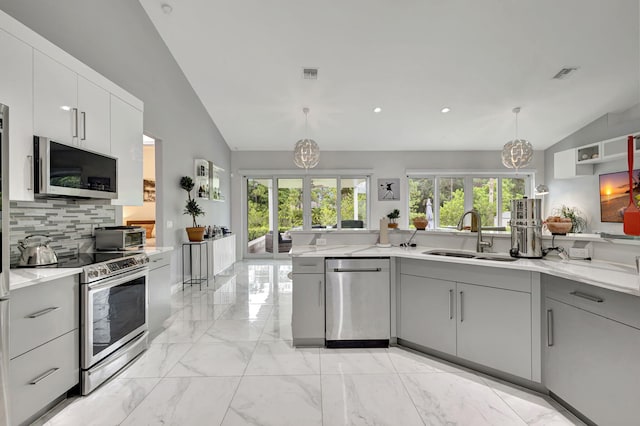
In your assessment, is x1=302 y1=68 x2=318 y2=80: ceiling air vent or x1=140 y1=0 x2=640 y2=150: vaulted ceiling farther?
x1=302 y1=68 x2=318 y2=80: ceiling air vent

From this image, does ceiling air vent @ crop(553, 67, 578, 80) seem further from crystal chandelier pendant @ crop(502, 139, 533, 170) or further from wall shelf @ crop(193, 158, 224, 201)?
wall shelf @ crop(193, 158, 224, 201)

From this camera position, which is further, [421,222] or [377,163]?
[377,163]

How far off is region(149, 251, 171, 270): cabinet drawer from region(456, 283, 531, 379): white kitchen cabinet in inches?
107

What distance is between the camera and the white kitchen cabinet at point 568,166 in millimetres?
6137

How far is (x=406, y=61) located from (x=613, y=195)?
16.3ft

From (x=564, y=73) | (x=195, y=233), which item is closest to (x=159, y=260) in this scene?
(x=195, y=233)

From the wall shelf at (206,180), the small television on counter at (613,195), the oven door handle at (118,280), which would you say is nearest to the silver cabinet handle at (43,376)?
the oven door handle at (118,280)

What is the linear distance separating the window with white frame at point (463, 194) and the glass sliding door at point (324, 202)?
1.99m

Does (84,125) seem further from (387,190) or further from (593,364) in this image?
(387,190)

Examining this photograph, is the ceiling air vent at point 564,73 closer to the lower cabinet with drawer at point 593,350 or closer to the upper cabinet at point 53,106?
the lower cabinet with drawer at point 593,350

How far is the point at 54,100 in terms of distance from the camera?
2111mm

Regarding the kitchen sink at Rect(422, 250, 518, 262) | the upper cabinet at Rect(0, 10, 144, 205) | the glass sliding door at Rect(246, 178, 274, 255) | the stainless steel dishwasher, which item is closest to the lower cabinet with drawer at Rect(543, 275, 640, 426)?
the kitchen sink at Rect(422, 250, 518, 262)

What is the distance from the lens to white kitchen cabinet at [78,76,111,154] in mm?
2369

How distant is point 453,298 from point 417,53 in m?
3.50
